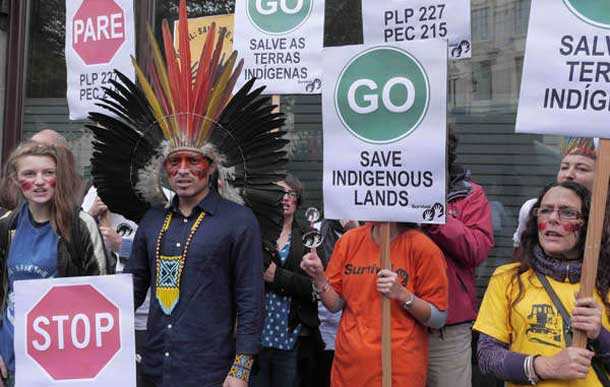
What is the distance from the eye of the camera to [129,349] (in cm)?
328

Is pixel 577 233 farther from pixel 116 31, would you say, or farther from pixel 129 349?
pixel 116 31

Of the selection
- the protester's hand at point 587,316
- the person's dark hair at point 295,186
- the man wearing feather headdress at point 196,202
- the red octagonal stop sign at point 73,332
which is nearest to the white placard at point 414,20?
the person's dark hair at point 295,186

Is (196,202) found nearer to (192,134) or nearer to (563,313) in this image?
(192,134)

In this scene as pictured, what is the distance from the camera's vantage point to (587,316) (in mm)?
3027

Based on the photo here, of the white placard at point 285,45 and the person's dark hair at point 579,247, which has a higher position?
the white placard at point 285,45

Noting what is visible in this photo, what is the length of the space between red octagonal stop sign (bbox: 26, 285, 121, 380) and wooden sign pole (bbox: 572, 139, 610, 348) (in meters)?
1.84

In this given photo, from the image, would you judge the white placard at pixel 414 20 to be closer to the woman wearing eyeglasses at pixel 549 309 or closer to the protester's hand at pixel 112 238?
the woman wearing eyeglasses at pixel 549 309

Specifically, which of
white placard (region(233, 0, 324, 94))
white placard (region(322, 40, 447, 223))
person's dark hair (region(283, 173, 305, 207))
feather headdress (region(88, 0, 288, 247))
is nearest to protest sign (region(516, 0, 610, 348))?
white placard (region(322, 40, 447, 223))

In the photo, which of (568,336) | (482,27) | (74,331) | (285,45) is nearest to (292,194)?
(285,45)

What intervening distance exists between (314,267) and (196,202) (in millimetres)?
624

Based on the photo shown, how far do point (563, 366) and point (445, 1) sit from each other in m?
2.35

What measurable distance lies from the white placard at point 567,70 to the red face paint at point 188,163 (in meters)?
1.39

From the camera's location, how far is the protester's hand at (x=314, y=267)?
3732 millimetres

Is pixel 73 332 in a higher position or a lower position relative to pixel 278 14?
lower
